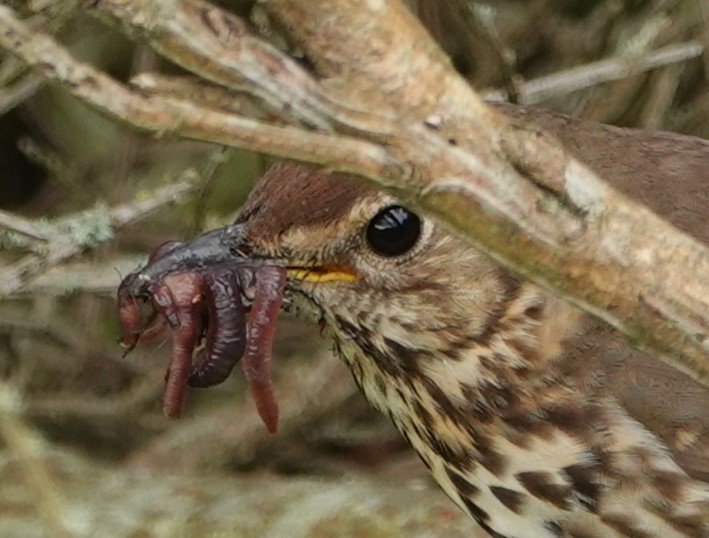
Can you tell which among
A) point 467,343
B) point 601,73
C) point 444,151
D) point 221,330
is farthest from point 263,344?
point 601,73

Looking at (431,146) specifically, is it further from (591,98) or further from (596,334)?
(591,98)

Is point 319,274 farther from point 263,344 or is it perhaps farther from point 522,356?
point 522,356

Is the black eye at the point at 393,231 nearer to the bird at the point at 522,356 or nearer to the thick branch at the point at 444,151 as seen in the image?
the bird at the point at 522,356

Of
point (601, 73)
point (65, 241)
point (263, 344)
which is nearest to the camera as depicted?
point (263, 344)

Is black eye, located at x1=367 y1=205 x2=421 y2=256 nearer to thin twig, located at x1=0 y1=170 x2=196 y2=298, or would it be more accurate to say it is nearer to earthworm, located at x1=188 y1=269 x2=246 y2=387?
earthworm, located at x1=188 y1=269 x2=246 y2=387

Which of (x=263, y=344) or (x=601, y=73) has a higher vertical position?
(x=601, y=73)

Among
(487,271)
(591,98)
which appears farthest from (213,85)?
(591,98)

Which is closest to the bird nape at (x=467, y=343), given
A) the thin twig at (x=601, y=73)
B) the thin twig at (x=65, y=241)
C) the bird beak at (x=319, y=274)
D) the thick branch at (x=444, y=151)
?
the bird beak at (x=319, y=274)
